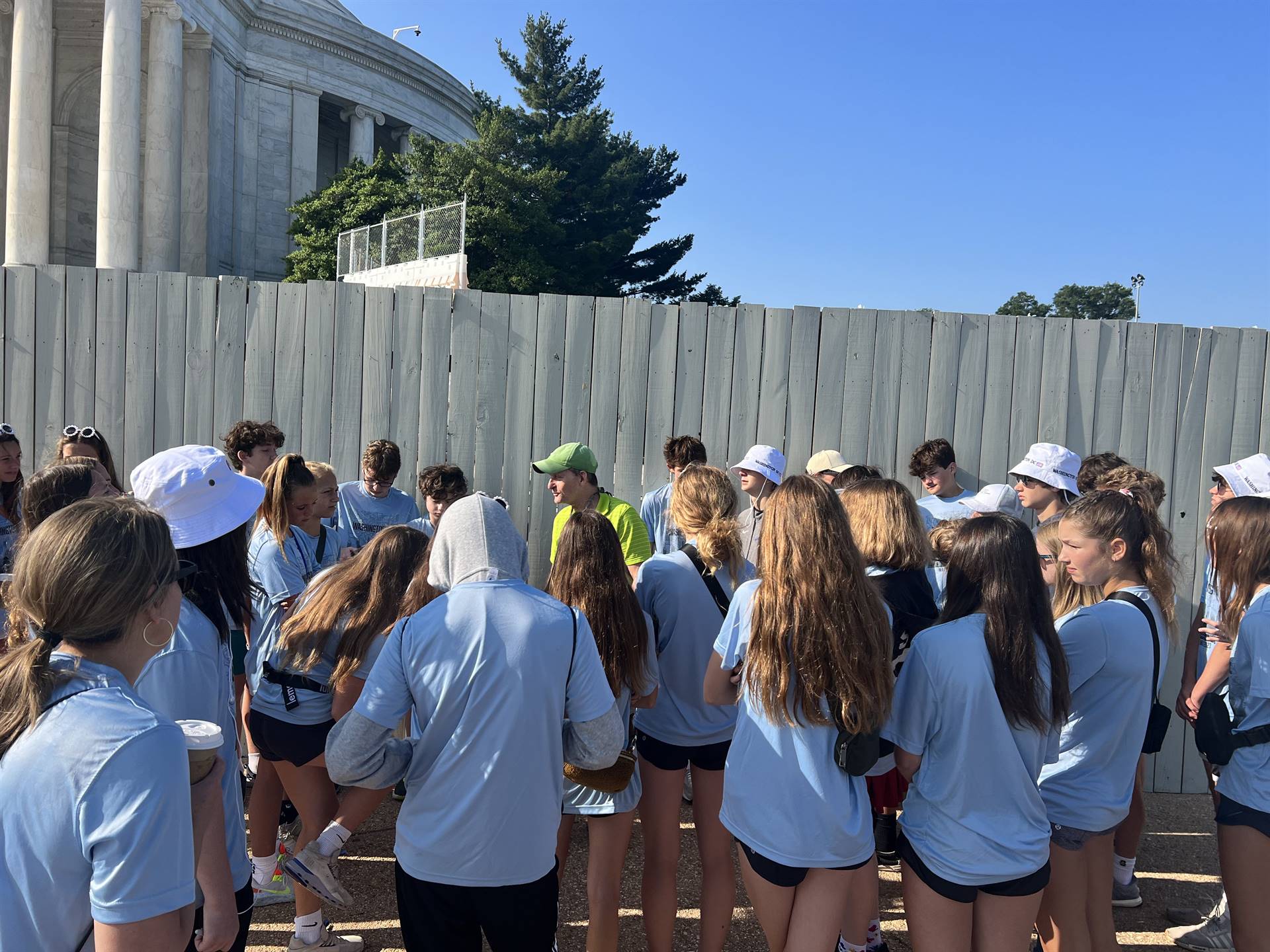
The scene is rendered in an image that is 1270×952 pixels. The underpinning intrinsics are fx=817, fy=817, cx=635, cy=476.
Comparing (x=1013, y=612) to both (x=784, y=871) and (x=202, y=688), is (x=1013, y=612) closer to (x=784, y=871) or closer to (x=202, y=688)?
(x=784, y=871)

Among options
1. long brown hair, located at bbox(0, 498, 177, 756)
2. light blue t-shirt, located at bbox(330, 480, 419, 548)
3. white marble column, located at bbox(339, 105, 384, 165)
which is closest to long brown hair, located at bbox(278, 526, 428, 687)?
long brown hair, located at bbox(0, 498, 177, 756)

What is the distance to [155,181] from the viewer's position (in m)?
24.0

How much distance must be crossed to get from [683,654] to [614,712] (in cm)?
87

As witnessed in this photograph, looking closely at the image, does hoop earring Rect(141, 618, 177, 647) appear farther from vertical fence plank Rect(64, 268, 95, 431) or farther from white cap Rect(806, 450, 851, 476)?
vertical fence plank Rect(64, 268, 95, 431)

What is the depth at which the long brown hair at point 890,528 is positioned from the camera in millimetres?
3105

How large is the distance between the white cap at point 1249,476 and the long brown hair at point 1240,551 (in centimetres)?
105

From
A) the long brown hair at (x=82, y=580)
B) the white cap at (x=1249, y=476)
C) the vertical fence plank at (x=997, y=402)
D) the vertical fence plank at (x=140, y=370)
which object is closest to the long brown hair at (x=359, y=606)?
the long brown hair at (x=82, y=580)

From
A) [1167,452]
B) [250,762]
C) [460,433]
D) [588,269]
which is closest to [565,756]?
[250,762]

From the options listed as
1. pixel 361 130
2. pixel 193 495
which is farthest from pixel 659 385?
pixel 361 130

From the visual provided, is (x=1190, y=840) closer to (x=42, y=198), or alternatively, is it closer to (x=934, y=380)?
(x=934, y=380)

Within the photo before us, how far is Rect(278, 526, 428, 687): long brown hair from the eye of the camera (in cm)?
298

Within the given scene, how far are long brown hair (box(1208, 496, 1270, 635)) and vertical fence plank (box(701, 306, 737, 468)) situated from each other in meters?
2.84

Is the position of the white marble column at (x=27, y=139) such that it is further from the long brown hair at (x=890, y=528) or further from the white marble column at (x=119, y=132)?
the long brown hair at (x=890, y=528)

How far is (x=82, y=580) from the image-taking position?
1.42 metres
